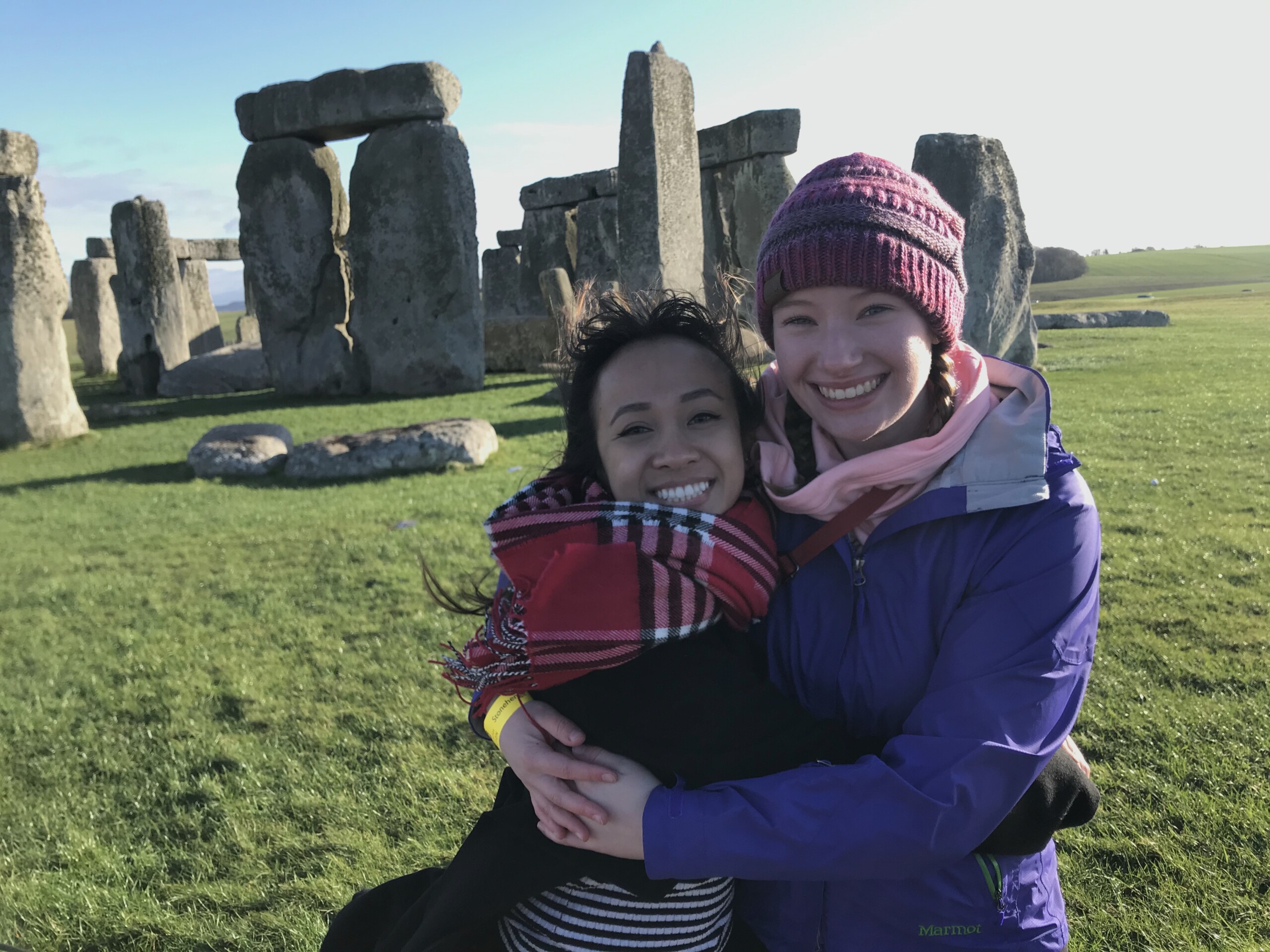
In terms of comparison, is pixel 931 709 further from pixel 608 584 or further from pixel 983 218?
pixel 983 218

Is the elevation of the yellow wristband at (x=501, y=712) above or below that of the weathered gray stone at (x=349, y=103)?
below

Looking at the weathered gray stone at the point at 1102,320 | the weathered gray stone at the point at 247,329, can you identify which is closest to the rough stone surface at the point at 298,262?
the weathered gray stone at the point at 247,329

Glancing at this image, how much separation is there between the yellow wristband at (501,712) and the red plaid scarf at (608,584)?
2 centimetres

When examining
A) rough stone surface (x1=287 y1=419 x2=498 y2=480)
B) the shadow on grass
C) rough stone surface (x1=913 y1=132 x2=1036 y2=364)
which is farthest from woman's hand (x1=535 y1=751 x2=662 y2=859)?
rough stone surface (x1=913 y1=132 x2=1036 y2=364)

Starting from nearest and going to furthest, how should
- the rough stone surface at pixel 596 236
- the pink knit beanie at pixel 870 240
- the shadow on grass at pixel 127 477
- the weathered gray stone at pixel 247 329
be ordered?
the pink knit beanie at pixel 870 240, the shadow on grass at pixel 127 477, the rough stone surface at pixel 596 236, the weathered gray stone at pixel 247 329

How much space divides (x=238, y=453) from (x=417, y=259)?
472 cm

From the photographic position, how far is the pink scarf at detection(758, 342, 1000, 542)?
1356 millimetres

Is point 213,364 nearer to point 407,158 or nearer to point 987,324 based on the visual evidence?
point 407,158

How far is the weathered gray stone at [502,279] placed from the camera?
2027cm

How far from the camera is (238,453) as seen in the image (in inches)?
289

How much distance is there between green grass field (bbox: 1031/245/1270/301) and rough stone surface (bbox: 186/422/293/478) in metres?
28.4

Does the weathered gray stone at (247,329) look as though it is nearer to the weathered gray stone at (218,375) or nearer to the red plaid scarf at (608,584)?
the weathered gray stone at (218,375)

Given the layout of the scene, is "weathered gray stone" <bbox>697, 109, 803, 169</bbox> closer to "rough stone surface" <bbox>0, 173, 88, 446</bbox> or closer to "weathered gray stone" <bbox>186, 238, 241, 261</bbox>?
"rough stone surface" <bbox>0, 173, 88, 446</bbox>

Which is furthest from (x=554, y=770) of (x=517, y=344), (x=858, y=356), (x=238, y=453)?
(x=517, y=344)
